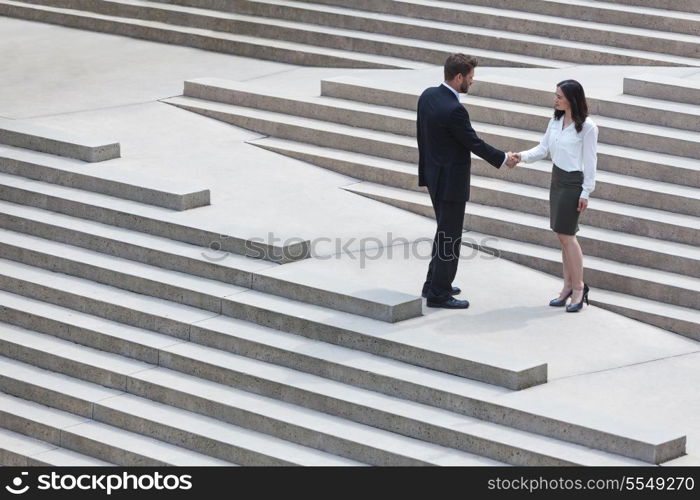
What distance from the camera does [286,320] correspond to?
33.7ft

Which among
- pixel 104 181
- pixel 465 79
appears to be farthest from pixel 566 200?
pixel 104 181

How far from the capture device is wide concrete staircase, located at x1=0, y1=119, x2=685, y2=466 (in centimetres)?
896

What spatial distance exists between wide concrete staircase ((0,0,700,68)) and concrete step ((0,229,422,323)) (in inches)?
210

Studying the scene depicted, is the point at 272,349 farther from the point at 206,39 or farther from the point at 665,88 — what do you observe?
the point at 206,39

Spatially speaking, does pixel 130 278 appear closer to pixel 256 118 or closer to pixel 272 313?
pixel 272 313

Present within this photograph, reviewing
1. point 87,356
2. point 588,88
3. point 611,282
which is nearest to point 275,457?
point 87,356

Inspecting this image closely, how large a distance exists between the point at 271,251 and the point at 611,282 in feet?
8.86

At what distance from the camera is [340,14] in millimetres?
16656

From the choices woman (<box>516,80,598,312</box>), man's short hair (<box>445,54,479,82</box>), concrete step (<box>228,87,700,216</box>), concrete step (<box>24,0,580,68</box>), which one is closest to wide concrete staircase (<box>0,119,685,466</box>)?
woman (<box>516,80,598,312</box>)

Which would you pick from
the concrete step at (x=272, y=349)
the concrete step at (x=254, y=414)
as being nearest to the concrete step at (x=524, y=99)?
the concrete step at (x=272, y=349)

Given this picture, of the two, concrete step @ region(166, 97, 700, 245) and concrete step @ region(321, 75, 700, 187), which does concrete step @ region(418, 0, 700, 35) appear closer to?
concrete step @ region(321, 75, 700, 187)

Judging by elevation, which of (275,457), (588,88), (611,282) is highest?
(588,88)

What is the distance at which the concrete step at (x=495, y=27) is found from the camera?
1467 centimetres

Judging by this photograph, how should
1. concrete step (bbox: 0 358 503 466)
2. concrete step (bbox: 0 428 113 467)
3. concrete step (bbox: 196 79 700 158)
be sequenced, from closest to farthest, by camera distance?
concrete step (bbox: 0 358 503 466)
concrete step (bbox: 0 428 113 467)
concrete step (bbox: 196 79 700 158)
